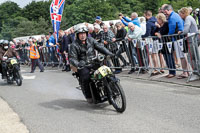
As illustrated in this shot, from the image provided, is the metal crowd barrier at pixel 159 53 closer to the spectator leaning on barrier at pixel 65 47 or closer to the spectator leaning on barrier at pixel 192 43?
the spectator leaning on barrier at pixel 192 43

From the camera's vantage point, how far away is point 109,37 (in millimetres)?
13836

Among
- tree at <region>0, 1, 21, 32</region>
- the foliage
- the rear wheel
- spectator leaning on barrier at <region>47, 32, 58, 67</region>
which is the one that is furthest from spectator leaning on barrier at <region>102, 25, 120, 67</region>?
→ tree at <region>0, 1, 21, 32</region>

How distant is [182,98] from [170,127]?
2.37 m

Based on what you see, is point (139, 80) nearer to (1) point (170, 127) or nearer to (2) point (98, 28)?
(2) point (98, 28)

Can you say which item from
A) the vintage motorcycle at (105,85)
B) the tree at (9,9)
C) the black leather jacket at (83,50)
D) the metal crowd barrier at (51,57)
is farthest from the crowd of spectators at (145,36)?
the tree at (9,9)

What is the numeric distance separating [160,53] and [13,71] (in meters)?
6.04

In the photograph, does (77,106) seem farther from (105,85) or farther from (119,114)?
(119,114)

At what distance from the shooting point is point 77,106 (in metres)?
7.93

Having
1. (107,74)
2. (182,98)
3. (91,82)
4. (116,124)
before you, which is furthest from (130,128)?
(182,98)

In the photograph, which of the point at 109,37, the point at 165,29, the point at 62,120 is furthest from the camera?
the point at 109,37

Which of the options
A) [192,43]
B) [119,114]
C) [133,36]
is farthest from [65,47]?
[119,114]

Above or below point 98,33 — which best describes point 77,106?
below

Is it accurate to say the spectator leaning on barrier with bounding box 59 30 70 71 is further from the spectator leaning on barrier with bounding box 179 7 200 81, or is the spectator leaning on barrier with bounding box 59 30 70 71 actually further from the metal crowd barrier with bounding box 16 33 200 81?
the spectator leaning on barrier with bounding box 179 7 200 81

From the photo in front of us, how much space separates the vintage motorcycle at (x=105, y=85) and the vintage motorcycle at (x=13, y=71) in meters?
6.31
